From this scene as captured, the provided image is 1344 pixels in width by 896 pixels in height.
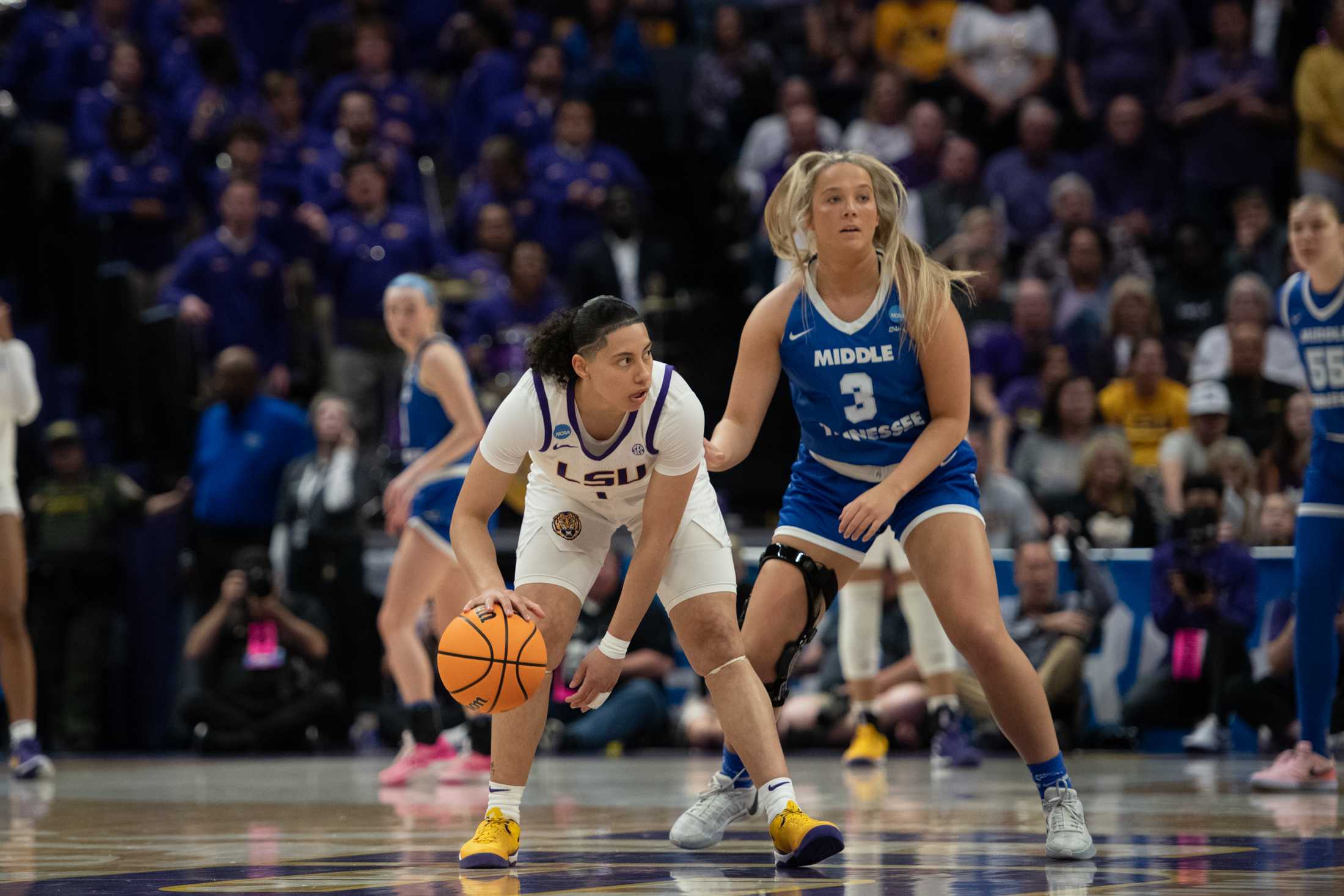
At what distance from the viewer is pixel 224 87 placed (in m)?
15.8

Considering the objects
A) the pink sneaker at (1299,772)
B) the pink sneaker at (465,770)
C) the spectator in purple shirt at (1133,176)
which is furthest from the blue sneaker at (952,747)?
the spectator in purple shirt at (1133,176)

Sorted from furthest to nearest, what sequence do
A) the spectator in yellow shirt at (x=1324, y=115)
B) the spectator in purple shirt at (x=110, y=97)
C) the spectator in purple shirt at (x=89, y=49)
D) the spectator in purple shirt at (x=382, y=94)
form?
the spectator in purple shirt at (x=89, y=49)
the spectator in purple shirt at (x=382, y=94)
the spectator in purple shirt at (x=110, y=97)
the spectator in yellow shirt at (x=1324, y=115)

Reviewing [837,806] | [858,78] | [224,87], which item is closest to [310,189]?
[224,87]

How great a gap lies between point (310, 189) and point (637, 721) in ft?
19.0

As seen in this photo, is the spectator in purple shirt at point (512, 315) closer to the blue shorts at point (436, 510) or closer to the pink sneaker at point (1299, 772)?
the blue shorts at point (436, 510)

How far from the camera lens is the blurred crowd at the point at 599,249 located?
11.9 m

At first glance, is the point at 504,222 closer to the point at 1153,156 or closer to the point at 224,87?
the point at 224,87

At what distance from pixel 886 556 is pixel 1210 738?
7.63 feet

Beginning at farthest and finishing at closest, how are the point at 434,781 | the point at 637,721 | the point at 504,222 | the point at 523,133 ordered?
the point at 523,133, the point at 504,222, the point at 637,721, the point at 434,781

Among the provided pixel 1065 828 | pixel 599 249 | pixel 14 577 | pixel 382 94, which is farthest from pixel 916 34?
pixel 1065 828

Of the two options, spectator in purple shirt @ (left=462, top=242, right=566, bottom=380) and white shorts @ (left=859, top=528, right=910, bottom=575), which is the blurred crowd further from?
white shorts @ (left=859, top=528, right=910, bottom=575)

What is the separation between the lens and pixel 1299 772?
24.5 feet

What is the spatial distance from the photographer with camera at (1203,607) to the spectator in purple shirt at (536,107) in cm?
715

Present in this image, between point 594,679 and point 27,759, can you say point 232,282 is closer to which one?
point 27,759
